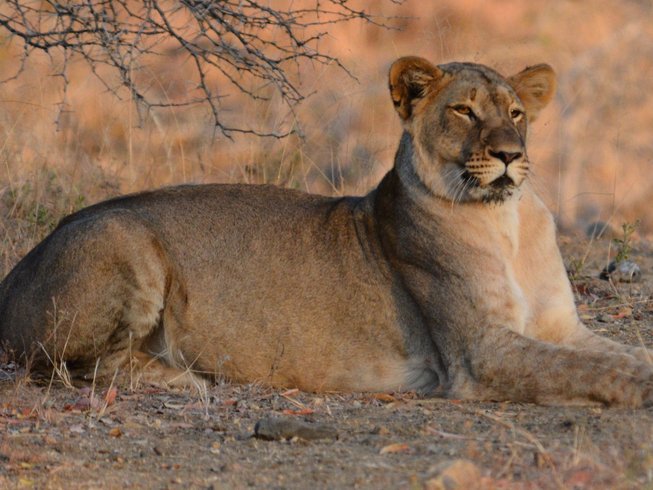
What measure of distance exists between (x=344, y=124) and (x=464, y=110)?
715 cm

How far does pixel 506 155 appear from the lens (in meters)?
5.68

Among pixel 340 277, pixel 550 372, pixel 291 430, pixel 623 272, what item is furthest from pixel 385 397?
pixel 623 272

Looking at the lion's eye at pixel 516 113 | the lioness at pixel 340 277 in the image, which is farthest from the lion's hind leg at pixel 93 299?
the lion's eye at pixel 516 113

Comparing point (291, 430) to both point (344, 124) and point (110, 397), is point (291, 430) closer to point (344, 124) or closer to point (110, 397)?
point (110, 397)

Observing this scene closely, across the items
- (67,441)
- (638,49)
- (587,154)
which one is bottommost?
(67,441)

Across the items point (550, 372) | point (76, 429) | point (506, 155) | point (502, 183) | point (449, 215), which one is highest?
point (506, 155)

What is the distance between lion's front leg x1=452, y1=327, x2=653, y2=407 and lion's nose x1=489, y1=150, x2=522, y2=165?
0.76 metres

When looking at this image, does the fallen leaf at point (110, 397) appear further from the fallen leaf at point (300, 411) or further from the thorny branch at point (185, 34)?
the thorny branch at point (185, 34)

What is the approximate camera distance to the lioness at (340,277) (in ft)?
19.5

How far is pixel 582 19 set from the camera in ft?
72.1

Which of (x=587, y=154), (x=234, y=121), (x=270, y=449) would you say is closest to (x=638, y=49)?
(x=587, y=154)

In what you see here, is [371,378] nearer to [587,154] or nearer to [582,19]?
[587,154]

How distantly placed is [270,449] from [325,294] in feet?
4.98

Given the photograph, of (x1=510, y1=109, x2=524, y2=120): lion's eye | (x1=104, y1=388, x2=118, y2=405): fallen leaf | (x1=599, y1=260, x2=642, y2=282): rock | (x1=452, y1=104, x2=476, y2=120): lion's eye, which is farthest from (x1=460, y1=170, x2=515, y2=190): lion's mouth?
(x1=599, y1=260, x2=642, y2=282): rock
